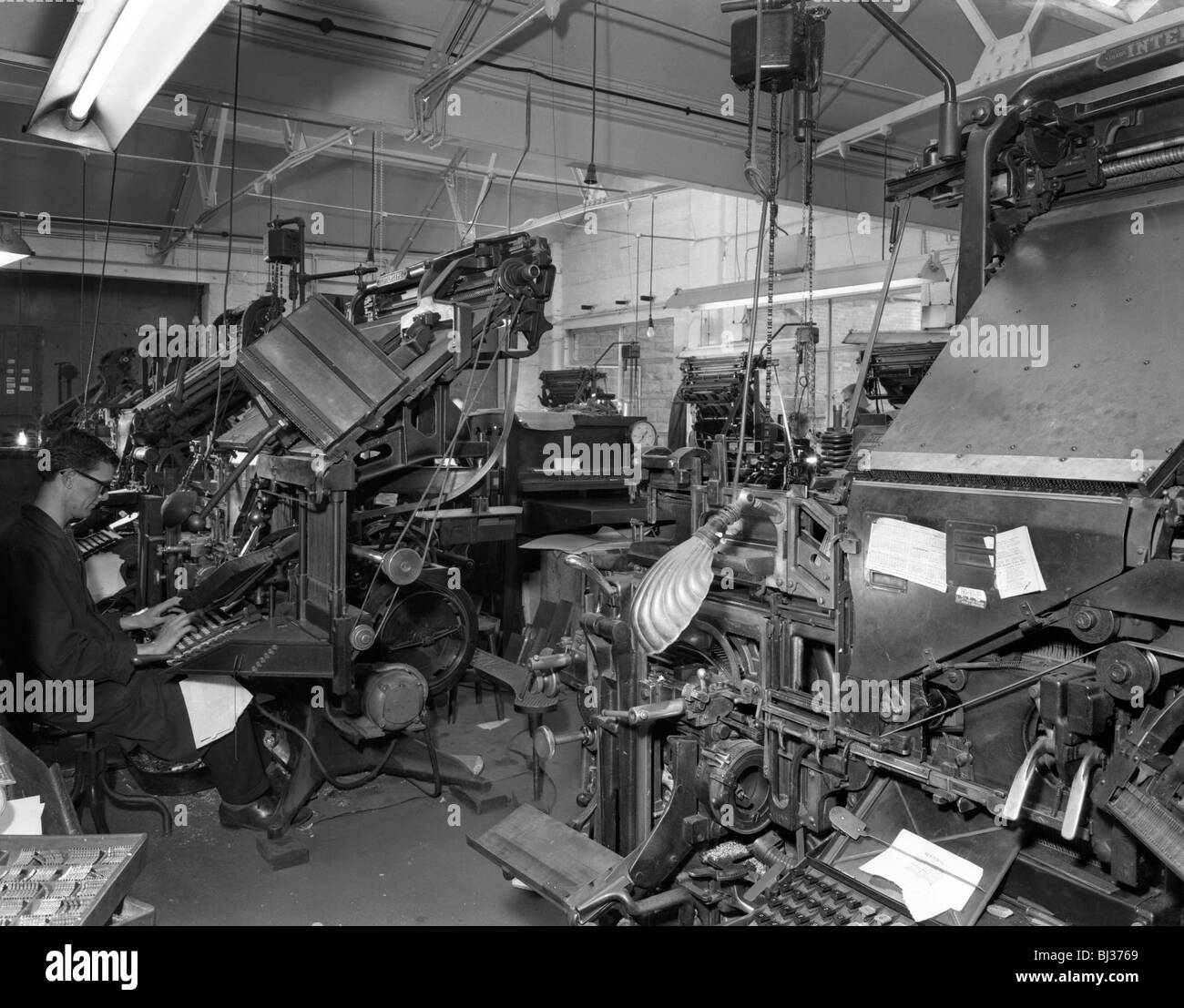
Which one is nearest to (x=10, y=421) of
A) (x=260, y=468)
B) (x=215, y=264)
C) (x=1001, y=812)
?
(x=215, y=264)

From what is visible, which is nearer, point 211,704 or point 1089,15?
point 211,704

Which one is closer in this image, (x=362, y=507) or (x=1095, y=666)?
(x=1095, y=666)

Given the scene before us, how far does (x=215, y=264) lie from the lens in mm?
11969

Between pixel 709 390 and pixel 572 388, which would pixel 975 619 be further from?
pixel 572 388

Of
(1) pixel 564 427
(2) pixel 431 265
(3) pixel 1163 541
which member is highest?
(2) pixel 431 265

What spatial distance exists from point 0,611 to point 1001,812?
10.9 ft

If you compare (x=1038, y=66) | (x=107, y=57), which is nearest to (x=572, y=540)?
(x=1038, y=66)

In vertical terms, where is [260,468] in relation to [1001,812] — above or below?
above

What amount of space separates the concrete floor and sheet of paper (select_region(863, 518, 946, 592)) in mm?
1733

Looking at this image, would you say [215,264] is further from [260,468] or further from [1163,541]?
[1163,541]

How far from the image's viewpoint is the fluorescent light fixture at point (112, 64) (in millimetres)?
2281

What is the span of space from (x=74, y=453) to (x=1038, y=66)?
493cm

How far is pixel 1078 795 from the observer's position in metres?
1.72

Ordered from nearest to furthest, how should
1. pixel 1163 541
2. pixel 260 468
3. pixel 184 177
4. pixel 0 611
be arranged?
pixel 1163 541
pixel 0 611
pixel 260 468
pixel 184 177
